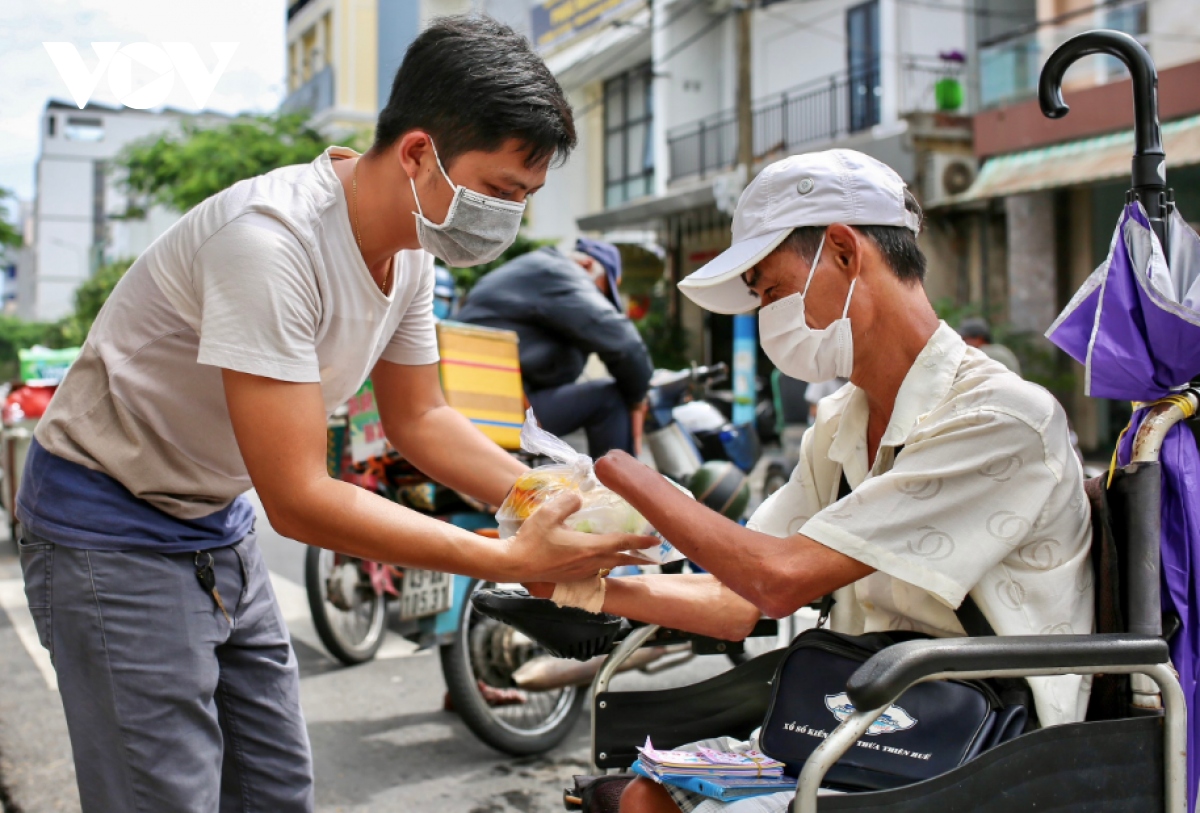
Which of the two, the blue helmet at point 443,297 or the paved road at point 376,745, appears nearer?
the paved road at point 376,745

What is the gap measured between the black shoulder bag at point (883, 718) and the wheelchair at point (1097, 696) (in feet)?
0.25

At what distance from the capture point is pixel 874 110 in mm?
16031

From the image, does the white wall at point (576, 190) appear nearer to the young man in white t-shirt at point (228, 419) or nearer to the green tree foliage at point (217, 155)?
the green tree foliage at point (217, 155)

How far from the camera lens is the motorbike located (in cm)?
363

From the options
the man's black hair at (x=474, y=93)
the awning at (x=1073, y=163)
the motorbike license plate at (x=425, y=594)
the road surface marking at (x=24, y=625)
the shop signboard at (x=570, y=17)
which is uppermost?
the shop signboard at (x=570, y=17)

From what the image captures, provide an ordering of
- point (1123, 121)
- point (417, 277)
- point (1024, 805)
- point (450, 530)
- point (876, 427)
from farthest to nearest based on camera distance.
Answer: point (1123, 121) → point (417, 277) → point (876, 427) → point (450, 530) → point (1024, 805)

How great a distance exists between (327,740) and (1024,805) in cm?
291

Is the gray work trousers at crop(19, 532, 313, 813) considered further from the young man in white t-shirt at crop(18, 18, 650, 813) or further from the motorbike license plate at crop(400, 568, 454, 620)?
the motorbike license plate at crop(400, 568, 454, 620)

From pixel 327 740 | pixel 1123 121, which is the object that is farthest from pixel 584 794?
pixel 1123 121

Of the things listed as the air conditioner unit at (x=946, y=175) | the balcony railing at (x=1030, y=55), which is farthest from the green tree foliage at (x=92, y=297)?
the balcony railing at (x=1030, y=55)

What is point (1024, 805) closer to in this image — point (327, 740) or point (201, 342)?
point (201, 342)

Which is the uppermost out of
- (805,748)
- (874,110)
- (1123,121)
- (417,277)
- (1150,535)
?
(874,110)

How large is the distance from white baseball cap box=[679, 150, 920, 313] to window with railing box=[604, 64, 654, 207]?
2009 cm

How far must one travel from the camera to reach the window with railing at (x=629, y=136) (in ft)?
71.6
